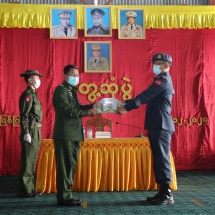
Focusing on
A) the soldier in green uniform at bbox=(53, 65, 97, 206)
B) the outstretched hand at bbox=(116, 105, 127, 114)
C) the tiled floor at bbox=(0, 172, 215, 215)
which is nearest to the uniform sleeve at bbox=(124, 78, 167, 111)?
the outstretched hand at bbox=(116, 105, 127, 114)

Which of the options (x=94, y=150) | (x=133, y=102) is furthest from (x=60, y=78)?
(x=133, y=102)

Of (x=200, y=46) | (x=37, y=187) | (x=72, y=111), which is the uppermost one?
(x=200, y=46)

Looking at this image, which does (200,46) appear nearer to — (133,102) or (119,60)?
(119,60)

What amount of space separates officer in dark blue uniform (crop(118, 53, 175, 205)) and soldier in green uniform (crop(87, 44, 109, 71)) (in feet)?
8.84

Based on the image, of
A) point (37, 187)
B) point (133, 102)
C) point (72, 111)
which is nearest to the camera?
point (72, 111)

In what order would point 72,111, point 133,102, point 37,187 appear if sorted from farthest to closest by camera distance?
point 37,187
point 133,102
point 72,111

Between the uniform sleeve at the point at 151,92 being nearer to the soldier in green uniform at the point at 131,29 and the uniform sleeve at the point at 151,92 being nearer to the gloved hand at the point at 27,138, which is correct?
the gloved hand at the point at 27,138

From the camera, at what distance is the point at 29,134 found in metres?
3.84

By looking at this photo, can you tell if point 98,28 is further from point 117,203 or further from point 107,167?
point 117,203

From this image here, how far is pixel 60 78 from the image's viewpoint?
6.07 m

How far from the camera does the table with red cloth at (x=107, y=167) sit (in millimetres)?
4160

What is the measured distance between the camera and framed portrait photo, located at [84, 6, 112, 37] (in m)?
6.07

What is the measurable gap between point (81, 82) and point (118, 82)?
1.95 ft

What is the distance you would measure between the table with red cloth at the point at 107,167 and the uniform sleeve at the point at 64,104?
39.7 inches
